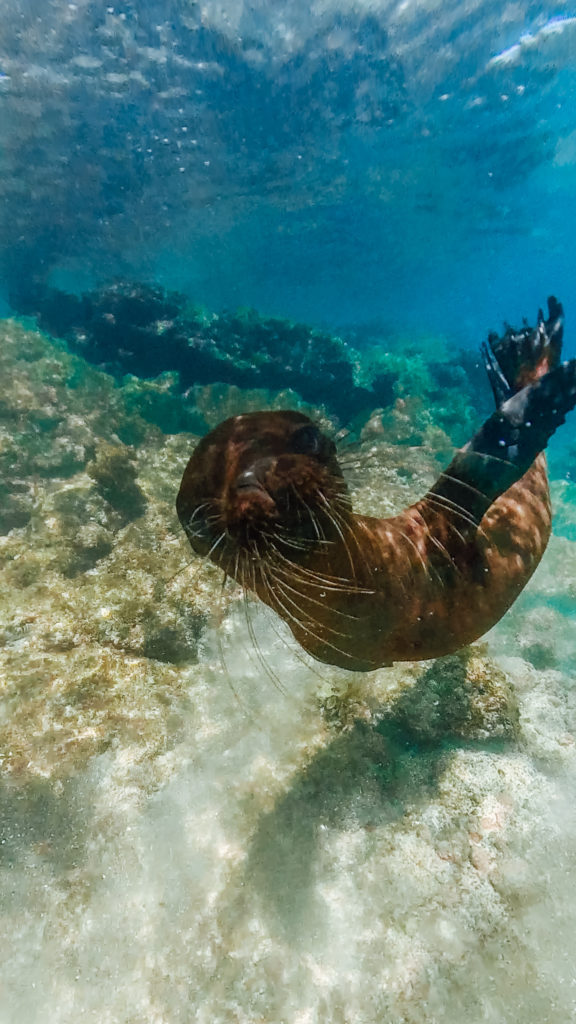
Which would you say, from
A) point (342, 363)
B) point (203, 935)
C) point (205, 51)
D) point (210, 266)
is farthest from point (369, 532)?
point (210, 266)

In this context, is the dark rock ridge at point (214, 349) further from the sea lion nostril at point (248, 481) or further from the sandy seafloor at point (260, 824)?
the sea lion nostril at point (248, 481)

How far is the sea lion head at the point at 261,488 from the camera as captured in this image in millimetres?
1827

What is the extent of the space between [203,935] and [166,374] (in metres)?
12.2

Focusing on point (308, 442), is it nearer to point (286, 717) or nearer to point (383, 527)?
point (383, 527)

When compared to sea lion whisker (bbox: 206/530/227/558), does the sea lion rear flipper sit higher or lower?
higher

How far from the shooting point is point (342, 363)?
14359 millimetres

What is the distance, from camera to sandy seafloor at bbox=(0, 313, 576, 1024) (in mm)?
2566

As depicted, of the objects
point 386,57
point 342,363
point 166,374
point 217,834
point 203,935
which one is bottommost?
point 203,935

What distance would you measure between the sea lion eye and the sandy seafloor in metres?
1.84

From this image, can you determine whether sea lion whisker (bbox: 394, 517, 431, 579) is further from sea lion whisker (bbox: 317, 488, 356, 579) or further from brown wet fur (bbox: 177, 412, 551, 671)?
sea lion whisker (bbox: 317, 488, 356, 579)

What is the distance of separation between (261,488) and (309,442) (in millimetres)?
324

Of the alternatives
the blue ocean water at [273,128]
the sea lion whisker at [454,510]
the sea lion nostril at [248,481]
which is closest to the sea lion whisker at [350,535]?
the sea lion nostril at [248,481]

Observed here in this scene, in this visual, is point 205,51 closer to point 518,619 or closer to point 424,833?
point 518,619

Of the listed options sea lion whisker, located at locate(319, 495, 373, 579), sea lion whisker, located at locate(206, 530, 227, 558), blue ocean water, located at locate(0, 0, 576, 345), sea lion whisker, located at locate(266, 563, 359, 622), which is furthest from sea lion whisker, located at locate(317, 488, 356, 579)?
blue ocean water, located at locate(0, 0, 576, 345)
